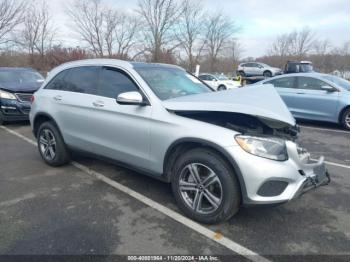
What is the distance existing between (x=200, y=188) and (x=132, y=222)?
829 millimetres

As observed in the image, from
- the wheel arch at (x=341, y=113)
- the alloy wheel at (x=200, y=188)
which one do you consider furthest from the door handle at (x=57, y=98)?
the wheel arch at (x=341, y=113)

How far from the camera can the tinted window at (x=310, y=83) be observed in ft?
28.2

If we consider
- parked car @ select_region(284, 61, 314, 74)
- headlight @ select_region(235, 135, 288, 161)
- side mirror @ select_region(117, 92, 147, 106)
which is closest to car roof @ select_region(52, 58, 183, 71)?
side mirror @ select_region(117, 92, 147, 106)

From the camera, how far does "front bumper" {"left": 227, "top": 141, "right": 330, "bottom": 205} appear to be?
9.10 ft

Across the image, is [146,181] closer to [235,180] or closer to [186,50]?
[235,180]

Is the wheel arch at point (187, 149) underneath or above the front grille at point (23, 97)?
underneath

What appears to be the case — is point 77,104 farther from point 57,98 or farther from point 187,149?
A: point 187,149

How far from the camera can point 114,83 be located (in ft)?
13.2

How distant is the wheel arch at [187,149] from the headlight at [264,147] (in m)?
0.18

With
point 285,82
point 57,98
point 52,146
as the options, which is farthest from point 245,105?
point 285,82

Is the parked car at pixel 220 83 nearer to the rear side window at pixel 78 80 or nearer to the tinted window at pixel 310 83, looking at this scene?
the tinted window at pixel 310 83

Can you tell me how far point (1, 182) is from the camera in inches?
175

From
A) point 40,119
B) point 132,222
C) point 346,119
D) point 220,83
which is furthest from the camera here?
point 220,83

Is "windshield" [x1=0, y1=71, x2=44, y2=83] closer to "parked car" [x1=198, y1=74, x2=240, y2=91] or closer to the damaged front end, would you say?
the damaged front end
